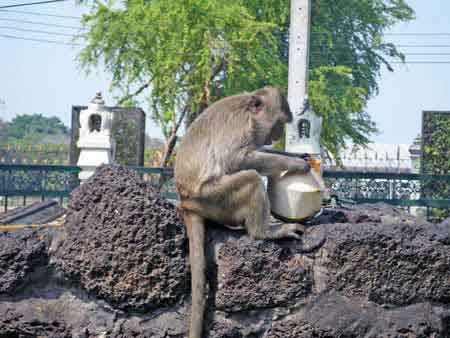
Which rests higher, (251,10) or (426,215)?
(251,10)

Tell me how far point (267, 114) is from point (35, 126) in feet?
206

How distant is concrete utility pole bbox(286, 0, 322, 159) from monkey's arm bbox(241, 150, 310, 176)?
6324mm

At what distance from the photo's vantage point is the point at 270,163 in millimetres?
4316

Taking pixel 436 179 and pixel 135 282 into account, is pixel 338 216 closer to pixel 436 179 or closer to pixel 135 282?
pixel 135 282

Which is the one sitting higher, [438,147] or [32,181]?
[438,147]

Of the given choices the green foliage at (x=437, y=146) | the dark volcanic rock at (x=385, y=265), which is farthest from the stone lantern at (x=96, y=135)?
the dark volcanic rock at (x=385, y=265)

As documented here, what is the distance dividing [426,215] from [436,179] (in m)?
0.60

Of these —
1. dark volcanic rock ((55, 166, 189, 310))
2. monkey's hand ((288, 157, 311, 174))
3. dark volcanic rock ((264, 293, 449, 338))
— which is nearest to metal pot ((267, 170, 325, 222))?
monkey's hand ((288, 157, 311, 174))

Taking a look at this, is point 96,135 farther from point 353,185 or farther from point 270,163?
point 270,163

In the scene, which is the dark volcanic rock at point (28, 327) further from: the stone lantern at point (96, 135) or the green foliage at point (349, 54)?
the green foliage at point (349, 54)

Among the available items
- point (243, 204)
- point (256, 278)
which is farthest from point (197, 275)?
point (243, 204)

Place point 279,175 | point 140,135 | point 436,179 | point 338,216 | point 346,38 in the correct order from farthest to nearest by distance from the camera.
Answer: point 346,38, point 140,135, point 436,179, point 338,216, point 279,175

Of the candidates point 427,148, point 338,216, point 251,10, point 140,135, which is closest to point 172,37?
point 251,10

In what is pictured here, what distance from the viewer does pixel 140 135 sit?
42.1ft
